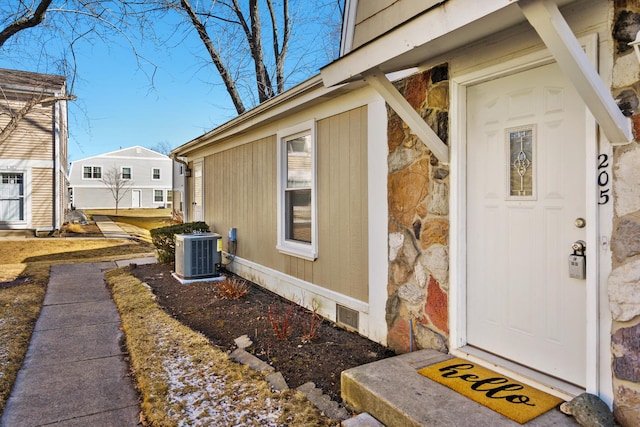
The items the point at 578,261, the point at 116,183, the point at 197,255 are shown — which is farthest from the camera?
the point at 116,183

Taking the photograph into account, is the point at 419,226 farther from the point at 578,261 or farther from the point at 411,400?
the point at 411,400

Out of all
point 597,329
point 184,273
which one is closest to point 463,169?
point 597,329

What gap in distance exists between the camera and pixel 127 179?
115 ft

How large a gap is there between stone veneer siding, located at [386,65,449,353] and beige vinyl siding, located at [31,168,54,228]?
13.4 meters

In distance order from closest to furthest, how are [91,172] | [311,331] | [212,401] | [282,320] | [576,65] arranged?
[576,65] < [212,401] < [311,331] < [282,320] < [91,172]

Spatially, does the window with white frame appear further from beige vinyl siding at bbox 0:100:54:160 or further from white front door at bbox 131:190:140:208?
white front door at bbox 131:190:140:208

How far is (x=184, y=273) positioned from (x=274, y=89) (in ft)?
29.8

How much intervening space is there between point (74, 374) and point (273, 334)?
65.4 inches

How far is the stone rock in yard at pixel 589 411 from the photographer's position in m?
1.89

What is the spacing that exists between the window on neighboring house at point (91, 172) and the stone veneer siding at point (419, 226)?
3687 centimetres

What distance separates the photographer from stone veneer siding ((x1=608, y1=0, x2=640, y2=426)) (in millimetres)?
1913

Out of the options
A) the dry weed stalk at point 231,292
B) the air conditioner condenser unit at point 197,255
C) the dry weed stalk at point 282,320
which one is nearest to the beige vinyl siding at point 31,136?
the air conditioner condenser unit at point 197,255

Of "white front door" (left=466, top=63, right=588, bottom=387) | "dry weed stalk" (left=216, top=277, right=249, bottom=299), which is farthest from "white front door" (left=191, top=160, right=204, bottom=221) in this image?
"white front door" (left=466, top=63, right=588, bottom=387)

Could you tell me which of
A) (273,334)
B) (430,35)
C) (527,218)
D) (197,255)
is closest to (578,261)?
(527,218)
